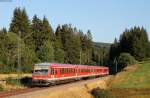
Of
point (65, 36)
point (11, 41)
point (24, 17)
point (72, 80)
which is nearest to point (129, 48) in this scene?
point (65, 36)

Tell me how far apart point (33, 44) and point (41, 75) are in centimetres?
7034

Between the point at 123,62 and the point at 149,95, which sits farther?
the point at 123,62

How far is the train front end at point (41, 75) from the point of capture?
53.0 m

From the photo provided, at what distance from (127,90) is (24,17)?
65.2 m

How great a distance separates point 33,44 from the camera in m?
123

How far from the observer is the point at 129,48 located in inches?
6777

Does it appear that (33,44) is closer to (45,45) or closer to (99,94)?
(45,45)

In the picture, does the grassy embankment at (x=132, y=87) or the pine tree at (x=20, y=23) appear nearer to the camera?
the grassy embankment at (x=132, y=87)

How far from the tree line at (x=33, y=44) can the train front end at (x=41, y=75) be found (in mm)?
3054

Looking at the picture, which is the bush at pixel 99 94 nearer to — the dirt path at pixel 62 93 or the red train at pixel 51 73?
the dirt path at pixel 62 93

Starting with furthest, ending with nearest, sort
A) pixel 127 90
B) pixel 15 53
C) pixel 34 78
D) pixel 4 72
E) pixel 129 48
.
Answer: pixel 129 48
pixel 15 53
pixel 4 72
pixel 127 90
pixel 34 78

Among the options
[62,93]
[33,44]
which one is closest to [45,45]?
[33,44]

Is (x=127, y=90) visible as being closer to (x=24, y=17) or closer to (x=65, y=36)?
(x=24, y=17)

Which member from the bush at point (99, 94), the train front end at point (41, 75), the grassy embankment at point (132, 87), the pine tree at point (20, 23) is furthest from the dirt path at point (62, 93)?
the pine tree at point (20, 23)
